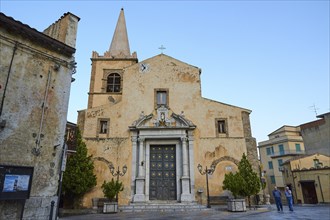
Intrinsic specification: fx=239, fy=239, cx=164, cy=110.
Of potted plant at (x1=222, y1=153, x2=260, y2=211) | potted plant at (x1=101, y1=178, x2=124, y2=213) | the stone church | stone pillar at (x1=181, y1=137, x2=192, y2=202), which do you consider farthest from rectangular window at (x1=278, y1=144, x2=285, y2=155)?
potted plant at (x1=101, y1=178, x2=124, y2=213)

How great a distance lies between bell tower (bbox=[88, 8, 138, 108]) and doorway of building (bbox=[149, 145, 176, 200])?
6354mm

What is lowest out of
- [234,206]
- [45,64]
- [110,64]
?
[234,206]

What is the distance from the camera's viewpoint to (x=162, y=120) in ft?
52.6

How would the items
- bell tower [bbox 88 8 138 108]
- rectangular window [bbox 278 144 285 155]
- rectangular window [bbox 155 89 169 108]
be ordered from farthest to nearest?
rectangular window [bbox 278 144 285 155], bell tower [bbox 88 8 138 108], rectangular window [bbox 155 89 169 108]

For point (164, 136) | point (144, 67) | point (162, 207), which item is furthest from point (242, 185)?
point (144, 67)

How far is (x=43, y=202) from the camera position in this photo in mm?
7949

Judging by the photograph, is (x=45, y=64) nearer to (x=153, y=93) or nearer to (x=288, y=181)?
(x=153, y=93)

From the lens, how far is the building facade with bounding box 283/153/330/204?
75.6ft

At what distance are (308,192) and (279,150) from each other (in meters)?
14.9

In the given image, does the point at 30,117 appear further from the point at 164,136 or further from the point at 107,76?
the point at 107,76

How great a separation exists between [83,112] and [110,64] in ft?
22.4

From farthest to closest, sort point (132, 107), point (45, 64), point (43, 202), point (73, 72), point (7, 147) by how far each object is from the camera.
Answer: point (132, 107) < point (73, 72) < point (45, 64) < point (43, 202) < point (7, 147)

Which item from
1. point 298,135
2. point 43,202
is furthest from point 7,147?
point 298,135

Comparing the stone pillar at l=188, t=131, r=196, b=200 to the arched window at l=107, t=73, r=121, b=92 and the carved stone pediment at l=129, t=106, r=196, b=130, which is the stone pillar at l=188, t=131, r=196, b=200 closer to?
the carved stone pediment at l=129, t=106, r=196, b=130
